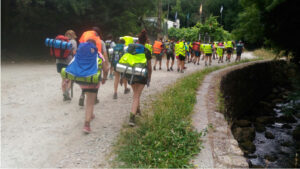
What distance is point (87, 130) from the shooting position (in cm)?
477

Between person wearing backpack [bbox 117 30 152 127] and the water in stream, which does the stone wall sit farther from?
person wearing backpack [bbox 117 30 152 127]

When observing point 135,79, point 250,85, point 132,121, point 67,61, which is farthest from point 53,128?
point 250,85

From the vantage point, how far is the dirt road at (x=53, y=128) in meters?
3.90

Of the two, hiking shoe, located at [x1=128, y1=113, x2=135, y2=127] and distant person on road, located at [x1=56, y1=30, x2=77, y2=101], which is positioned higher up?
distant person on road, located at [x1=56, y1=30, x2=77, y2=101]

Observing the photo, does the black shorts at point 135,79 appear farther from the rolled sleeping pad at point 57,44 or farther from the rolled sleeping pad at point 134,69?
the rolled sleeping pad at point 57,44

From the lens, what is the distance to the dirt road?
3.90 metres

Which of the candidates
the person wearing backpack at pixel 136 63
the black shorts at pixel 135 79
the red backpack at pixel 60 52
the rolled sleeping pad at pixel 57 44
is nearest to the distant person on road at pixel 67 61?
the red backpack at pixel 60 52

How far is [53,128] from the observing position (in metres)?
5.07

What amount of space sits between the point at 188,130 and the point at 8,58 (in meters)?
14.7

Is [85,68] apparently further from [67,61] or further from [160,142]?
[67,61]

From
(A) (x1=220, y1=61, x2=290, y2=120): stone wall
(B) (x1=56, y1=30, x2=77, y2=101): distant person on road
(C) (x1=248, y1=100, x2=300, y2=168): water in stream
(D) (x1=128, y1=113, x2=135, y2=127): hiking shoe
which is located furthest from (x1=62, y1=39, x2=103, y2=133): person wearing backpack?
(A) (x1=220, y1=61, x2=290, y2=120): stone wall

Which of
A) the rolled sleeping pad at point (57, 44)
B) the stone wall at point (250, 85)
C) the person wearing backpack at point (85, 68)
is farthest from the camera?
the stone wall at point (250, 85)

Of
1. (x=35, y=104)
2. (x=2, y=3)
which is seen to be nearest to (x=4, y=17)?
(x=2, y=3)

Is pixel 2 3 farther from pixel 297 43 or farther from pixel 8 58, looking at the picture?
pixel 297 43
